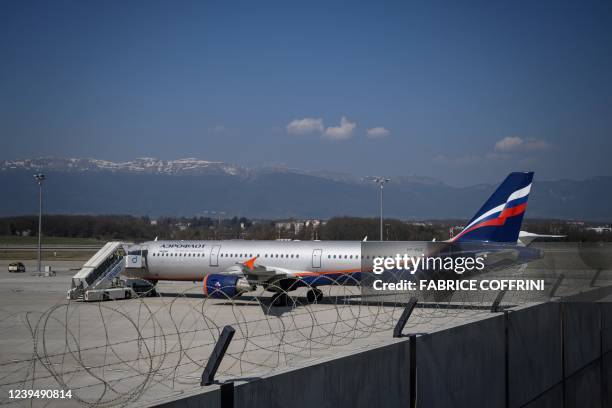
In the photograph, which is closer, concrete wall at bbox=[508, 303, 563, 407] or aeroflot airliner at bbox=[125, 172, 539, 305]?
concrete wall at bbox=[508, 303, 563, 407]

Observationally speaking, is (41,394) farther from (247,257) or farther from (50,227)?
(50,227)

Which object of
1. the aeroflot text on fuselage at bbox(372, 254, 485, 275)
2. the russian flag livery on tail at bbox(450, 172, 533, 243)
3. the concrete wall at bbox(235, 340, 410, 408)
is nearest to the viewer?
the concrete wall at bbox(235, 340, 410, 408)

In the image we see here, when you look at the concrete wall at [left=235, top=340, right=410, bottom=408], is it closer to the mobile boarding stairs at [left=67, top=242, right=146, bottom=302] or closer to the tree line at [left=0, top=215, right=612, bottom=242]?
the tree line at [left=0, top=215, right=612, bottom=242]

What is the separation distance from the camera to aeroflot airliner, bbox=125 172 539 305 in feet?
113

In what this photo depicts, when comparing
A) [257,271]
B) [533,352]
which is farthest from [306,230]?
[533,352]

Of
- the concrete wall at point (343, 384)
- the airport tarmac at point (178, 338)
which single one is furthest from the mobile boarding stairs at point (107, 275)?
the concrete wall at point (343, 384)

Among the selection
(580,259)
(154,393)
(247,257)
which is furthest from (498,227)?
(154,393)

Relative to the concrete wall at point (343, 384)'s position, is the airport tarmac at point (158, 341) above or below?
below

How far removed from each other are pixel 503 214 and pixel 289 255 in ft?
37.3

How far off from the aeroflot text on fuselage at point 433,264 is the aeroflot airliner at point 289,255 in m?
0.69

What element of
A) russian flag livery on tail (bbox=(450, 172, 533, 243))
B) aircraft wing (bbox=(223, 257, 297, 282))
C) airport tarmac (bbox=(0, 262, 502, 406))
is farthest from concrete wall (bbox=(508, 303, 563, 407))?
aircraft wing (bbox=(223, 257, 297, 282))

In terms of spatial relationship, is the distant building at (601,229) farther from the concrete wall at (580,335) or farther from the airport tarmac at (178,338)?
the concrete wall at (580,335)

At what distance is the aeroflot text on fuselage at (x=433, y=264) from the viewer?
3288cm

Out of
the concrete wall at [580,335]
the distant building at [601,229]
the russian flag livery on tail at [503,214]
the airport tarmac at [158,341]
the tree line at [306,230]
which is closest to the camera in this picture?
the airport tarmac at [158,341]
